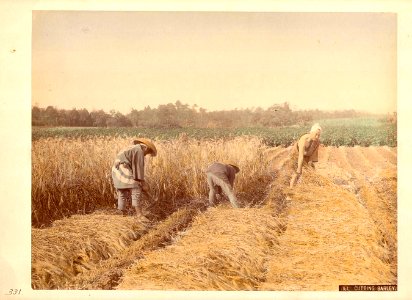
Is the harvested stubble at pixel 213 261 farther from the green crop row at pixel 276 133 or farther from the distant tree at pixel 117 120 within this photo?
the distant tree at pixel 117 120

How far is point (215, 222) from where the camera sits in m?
3.10

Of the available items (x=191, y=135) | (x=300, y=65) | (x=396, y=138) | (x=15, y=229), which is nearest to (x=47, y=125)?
(x=15, y=229)

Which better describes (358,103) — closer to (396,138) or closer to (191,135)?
(396,138)

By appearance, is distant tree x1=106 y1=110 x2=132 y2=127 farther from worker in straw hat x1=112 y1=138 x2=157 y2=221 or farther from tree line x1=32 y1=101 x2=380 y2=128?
worker in straw hat x1=112 y1=138 x2=157 y2=221

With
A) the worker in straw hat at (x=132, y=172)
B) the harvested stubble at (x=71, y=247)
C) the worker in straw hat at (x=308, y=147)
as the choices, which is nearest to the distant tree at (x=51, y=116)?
the worker in straw hat at (x=132, y=172)

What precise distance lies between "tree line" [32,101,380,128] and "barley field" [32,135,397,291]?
9cm

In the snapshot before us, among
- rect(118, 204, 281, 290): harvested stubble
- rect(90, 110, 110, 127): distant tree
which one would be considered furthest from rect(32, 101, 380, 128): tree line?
rect(118, 204, 281, 290): harvested stubble

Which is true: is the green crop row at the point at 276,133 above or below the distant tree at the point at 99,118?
below

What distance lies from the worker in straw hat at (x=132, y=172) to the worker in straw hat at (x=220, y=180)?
1.07 ft

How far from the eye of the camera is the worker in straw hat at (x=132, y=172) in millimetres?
3109

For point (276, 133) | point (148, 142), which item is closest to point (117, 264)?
point (148, 142)

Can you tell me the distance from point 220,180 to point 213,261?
0.43 metres

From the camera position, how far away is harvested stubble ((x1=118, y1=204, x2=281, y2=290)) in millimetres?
2998

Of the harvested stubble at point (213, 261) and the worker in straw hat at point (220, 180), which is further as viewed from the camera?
Result: the worker in straw hat at point (220, 180)
